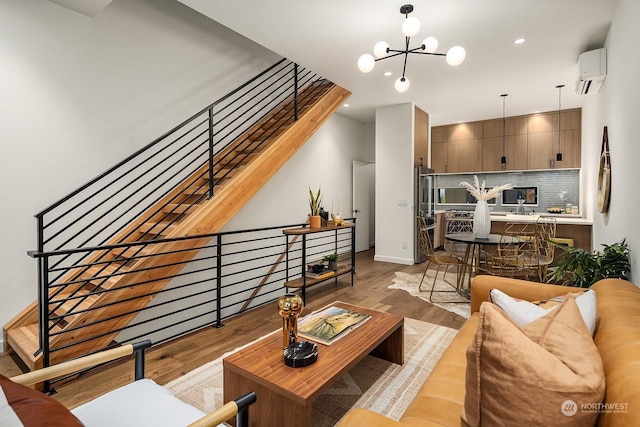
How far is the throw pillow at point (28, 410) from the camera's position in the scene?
2.43ft

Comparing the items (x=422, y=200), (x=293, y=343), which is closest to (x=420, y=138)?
(x=422, y=200)

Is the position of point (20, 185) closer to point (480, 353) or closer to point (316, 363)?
point (316, 363)

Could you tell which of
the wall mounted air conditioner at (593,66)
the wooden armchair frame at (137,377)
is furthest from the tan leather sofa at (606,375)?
the wall mounted air conditioner at (593,66)

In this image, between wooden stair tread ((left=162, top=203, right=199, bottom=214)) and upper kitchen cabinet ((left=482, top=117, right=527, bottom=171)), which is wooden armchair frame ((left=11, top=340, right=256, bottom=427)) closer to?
wooden stair tread ((left=162, top=203, right=199, bottom=214))

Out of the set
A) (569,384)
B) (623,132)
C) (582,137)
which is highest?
(582,137)

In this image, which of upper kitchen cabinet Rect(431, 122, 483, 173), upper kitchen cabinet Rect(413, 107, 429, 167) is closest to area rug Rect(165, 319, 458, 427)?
upper kitchen cabinet Rect(413, 107, 429, 167)

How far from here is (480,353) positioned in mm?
852

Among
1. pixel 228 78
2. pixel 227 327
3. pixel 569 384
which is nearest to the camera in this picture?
pixel 569 384

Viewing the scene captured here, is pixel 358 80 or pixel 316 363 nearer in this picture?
pixel 316 363

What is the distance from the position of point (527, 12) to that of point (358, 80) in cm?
216

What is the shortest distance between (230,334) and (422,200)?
419cm

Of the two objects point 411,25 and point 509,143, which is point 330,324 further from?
point 509,143

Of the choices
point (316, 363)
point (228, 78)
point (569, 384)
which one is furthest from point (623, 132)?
point (228, 78)

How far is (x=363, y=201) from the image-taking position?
731 centimetres
